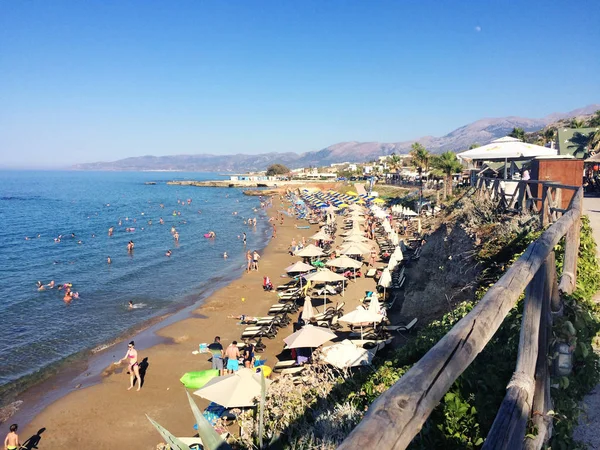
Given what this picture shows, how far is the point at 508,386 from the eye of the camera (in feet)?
6.42

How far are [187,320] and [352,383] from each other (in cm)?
1273

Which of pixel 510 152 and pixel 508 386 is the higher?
pixel 510 152

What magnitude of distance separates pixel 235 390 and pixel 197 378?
3.78 m

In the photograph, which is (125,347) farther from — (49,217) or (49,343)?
(49,217)

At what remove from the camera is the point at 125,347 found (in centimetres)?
1473

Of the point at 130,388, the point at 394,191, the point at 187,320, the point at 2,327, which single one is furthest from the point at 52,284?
the point at 394,191

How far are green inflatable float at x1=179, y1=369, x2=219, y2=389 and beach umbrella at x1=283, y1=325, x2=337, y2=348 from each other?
7.76ft

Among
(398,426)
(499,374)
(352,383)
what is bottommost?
(352,383)

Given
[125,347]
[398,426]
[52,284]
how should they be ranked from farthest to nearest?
[52,284] → [125,347] → [398,426]

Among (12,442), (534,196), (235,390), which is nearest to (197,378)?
(235,390)

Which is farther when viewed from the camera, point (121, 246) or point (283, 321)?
point (121, 246)

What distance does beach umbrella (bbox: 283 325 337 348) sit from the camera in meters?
10.6

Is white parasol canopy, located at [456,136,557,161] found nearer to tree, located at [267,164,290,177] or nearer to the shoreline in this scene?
the shoreline

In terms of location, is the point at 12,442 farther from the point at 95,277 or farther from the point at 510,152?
the point at 95,277
